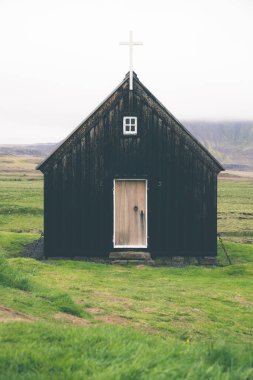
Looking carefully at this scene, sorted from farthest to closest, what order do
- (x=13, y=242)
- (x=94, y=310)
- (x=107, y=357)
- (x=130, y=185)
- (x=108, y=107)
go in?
(x=13, y=242)
(x=130, y=185)
(x=108, y=107)
(x=94, y=310)
(x=107, y=357)

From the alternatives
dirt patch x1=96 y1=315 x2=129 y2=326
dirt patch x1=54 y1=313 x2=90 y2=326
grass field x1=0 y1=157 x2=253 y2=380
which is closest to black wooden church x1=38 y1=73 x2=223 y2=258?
grass field x1=0 y1=157 x2=253 y2=380

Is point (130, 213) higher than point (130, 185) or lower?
lower

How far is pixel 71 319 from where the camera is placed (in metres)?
9.12

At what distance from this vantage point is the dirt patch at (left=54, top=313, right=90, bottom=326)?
8891 millimetres

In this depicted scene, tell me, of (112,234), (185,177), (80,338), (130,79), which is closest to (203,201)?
(185,177)

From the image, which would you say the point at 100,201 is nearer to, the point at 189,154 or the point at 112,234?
the point at 112,234

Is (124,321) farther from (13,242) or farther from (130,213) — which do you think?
(13,242)

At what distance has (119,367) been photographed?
5457 mm

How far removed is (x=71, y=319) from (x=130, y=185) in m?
13.3

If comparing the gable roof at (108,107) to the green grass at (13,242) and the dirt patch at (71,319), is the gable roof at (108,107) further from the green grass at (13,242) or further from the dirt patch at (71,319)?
the dirt patch at (71,319)

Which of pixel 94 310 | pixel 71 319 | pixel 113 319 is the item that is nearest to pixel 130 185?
pixel 94 310

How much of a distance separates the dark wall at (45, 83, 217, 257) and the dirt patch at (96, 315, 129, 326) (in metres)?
11.5

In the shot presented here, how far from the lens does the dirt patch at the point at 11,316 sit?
768 centimetres

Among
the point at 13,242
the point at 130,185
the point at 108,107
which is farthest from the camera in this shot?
the point at 13,242
